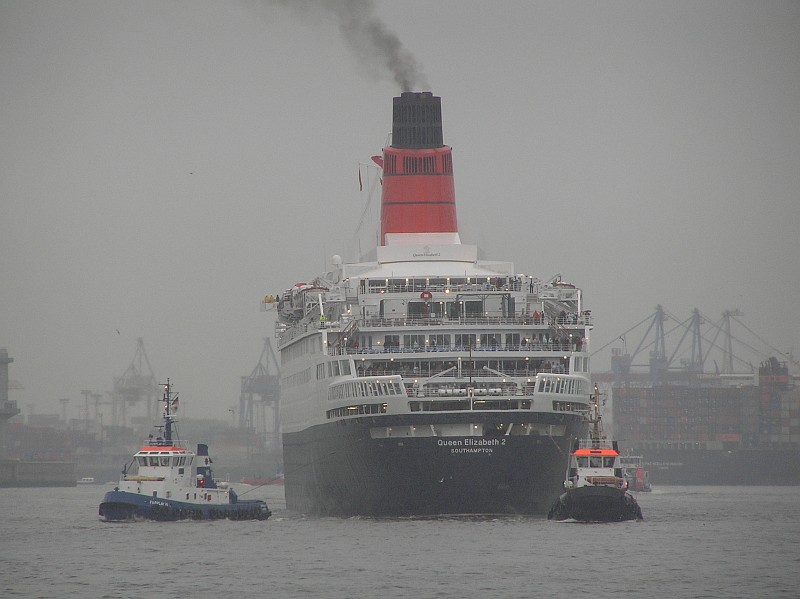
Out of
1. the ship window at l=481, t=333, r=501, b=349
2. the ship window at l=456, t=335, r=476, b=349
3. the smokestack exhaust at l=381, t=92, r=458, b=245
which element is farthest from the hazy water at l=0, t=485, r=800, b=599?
the smokestack exhaust at l=381, t=92, r=458, b=245

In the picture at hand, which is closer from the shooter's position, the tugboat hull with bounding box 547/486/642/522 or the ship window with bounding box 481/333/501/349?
the tugboat hull with bounding box 547/486/642/522

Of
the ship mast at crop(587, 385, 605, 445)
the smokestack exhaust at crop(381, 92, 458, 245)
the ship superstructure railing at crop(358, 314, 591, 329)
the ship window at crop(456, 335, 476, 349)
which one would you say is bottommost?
the ship mast at crop(587, 385, 605, 445)

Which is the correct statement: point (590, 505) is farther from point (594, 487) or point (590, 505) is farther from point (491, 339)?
point (491, 339)

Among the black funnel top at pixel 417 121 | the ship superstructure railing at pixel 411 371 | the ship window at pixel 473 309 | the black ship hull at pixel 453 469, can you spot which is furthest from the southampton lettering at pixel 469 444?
the black funnel top at pixel 417 121

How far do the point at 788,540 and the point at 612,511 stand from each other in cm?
1009

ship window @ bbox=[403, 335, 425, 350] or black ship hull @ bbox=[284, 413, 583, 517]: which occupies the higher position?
ship window @ bbox=[403, 335, 425, 350]

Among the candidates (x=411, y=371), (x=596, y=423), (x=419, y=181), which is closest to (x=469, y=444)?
(x=411, y=371)

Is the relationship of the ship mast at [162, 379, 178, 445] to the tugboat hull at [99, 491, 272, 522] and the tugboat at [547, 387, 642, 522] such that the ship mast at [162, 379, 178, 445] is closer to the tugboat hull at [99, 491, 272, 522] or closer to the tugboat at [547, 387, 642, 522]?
the tugboat hull at [99, 491, 272, 522]

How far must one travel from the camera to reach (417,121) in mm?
117375

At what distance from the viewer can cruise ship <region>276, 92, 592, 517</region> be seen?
3698 inches

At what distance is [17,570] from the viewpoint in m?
75.8

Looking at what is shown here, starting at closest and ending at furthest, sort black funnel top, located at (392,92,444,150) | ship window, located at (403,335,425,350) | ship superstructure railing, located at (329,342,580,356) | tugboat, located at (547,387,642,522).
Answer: tugboat, located at (547,387,642,522)
ship superstructure railing, located at (329,342,580,356)
ship window, located at (403,335,425,350)
black funnel top, located at (392,92,444,150)

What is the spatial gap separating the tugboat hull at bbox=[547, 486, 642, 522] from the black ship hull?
178 cm

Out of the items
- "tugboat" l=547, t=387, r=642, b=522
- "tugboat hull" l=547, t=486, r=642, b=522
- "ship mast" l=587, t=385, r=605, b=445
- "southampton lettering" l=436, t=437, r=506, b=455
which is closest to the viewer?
"southampton lettering" l=436, t=437, r=506, b=455
